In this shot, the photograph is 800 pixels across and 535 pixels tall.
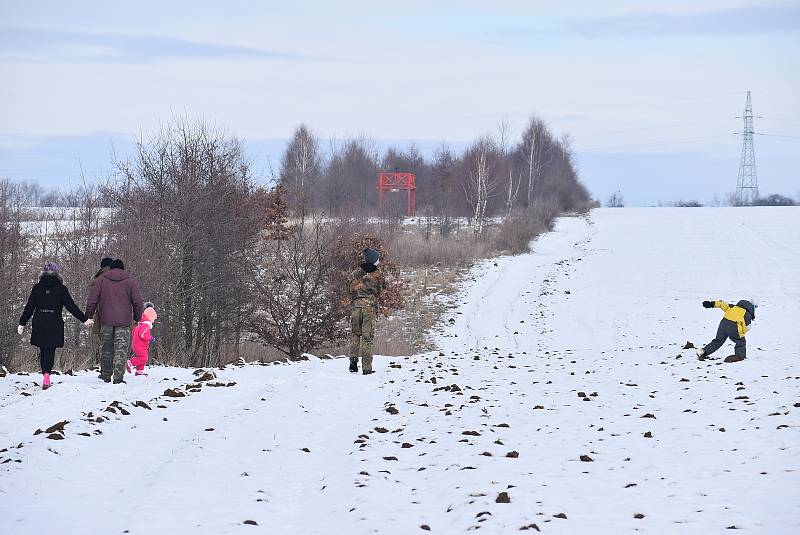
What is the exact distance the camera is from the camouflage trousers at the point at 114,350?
13.3m

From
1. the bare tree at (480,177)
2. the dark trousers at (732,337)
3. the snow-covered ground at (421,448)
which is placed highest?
the bare tree at (480,177)

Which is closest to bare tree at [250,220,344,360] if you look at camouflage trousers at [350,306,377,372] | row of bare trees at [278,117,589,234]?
camouflage trousers at [350,306,377,372]

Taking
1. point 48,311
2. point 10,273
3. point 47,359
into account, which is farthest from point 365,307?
point 10,273

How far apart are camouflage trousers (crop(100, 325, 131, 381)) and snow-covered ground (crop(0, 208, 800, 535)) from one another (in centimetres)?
36

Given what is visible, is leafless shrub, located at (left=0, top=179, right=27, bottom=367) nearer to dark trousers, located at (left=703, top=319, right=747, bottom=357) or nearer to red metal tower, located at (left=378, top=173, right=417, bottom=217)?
dark trousers, located at (left=703, top=319, right=747, bottom=357)

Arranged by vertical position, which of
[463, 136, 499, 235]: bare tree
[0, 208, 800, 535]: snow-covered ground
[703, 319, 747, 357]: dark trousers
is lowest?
[0, 208, 800, 535]: snow-covered ground

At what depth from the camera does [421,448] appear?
9.91m

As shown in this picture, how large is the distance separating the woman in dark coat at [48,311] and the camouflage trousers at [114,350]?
356 mm

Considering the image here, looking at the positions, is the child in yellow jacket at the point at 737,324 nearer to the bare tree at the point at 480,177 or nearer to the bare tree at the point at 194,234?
the bare tree at the point at 194,234

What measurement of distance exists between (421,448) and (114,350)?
6.15m

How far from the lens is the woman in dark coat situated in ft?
44.1

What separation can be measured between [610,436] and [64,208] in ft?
84.8

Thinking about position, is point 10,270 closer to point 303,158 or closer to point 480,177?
point 480,177

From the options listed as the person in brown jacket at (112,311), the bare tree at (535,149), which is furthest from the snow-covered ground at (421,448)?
the bare tree at (535,149)
